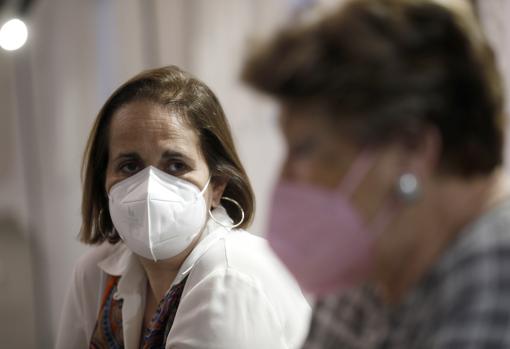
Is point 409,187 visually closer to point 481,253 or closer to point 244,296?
point 481,253

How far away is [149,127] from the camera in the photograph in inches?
Result: 55.4

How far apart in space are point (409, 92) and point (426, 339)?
1.07 ft

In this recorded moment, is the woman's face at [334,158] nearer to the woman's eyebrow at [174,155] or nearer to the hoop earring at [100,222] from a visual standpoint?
the woman's eyebrow at [174,155]

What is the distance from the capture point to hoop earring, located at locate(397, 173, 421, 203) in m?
0.90

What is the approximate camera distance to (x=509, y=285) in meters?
0.82

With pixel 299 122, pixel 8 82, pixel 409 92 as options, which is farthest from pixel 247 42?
pixel 8 82

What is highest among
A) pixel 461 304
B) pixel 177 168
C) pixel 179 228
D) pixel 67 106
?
pixel 461 304

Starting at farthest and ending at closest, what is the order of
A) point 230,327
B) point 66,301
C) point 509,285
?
point 66,301, point 230,327, point 509,285

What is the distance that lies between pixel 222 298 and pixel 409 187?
0.60 m

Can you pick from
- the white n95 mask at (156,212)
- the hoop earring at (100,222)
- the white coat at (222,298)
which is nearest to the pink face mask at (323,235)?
the white coat at (222,298)

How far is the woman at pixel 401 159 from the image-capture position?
86 centimetres

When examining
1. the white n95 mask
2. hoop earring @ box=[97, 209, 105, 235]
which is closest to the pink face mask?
the white n95 mask

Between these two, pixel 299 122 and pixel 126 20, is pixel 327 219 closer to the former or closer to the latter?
pixel 299 122

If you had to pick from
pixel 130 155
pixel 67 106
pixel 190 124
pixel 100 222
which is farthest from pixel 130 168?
pixel 67 106
